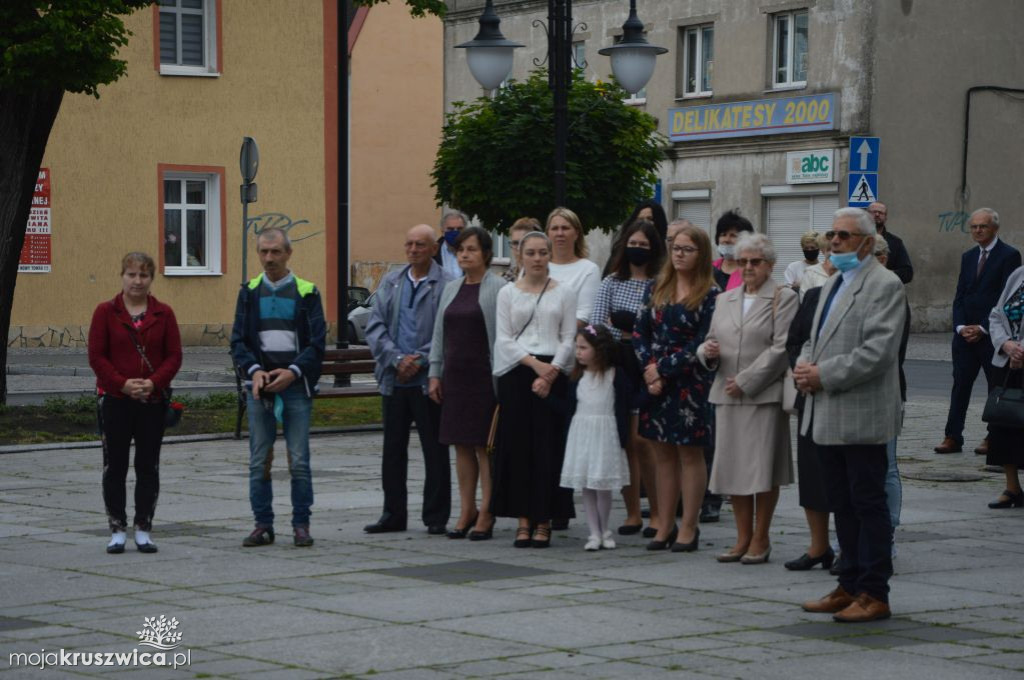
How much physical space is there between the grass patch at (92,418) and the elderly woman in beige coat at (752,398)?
8.18 meters

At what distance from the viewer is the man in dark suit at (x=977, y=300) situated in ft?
47.1

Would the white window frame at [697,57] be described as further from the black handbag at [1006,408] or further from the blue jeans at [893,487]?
the blue jeans at [893,487]

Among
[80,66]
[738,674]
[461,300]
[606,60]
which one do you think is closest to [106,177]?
[606,60]

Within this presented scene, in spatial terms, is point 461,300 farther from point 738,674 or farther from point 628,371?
point 738,674

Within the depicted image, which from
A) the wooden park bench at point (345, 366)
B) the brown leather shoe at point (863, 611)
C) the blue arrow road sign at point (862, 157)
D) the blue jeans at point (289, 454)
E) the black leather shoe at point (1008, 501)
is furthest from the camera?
the blue arrow road sign at point (862, 157)

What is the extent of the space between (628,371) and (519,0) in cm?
3377

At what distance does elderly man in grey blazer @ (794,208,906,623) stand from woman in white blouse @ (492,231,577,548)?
2.59 m

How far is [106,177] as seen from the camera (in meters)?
33.3

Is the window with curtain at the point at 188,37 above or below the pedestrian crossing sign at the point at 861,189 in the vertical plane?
above

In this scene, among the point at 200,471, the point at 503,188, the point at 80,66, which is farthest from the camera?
the point at 503,188

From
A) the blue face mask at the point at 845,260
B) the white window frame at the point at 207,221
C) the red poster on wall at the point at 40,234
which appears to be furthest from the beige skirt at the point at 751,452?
the white window frame at the point at 207,221

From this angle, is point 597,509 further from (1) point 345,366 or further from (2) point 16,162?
(2) point 16,162

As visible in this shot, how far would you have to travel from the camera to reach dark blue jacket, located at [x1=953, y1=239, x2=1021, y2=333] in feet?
47.5

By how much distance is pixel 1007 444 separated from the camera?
12.0m
